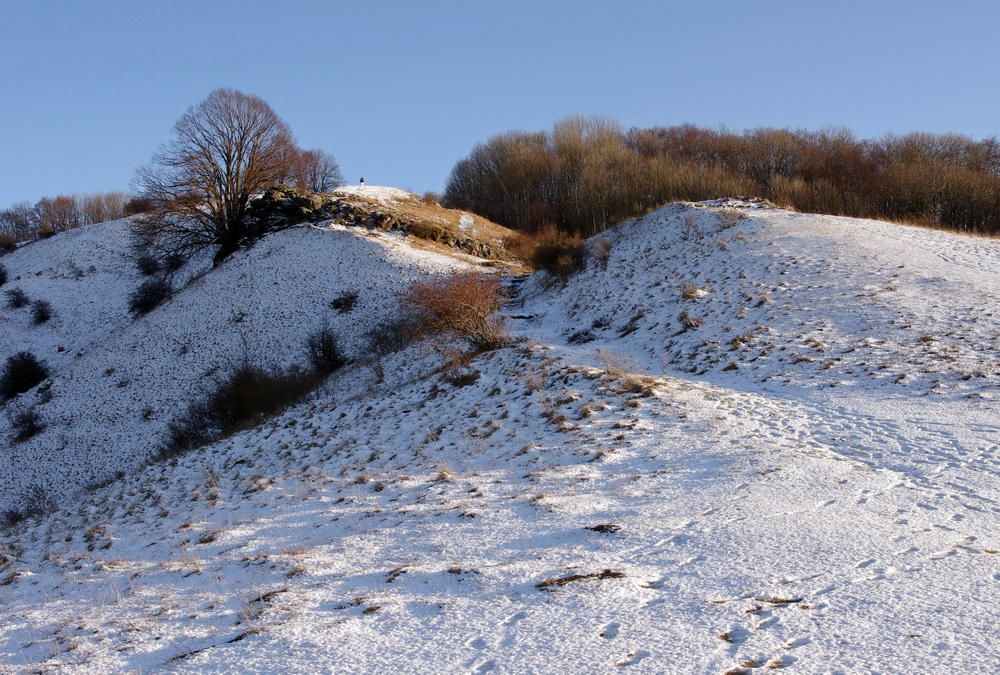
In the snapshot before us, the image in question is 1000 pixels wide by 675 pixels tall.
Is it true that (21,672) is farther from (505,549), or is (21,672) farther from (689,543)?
(689,543)

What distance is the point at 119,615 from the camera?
5578 mm

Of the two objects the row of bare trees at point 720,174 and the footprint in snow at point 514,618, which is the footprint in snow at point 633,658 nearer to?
the footprint in snow at point 514,618

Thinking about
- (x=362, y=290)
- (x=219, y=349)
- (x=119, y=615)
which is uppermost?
(x=362, y=290)

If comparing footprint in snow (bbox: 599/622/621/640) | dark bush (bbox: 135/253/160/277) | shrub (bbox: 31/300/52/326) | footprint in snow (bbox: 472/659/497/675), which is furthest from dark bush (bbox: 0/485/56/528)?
dark bush (bbox: 135/253/160/277)

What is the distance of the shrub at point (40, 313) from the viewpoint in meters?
32.5

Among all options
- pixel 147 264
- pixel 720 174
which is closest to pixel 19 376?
pixel 147 264

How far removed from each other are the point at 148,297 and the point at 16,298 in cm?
1135

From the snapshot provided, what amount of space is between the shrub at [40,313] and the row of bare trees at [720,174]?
93.2ft

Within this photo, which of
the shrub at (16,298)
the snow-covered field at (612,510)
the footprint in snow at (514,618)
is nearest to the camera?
the snow-covered field at (612,510)

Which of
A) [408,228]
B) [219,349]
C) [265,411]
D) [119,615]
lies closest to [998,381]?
[119,615]

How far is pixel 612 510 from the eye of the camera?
6.34 metres

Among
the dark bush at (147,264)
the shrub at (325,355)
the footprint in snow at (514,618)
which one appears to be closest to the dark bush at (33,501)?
the shrub at (325,355)

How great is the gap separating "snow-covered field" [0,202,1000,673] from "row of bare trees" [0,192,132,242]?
64.4 meters

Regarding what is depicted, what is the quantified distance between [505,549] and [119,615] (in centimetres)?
360
